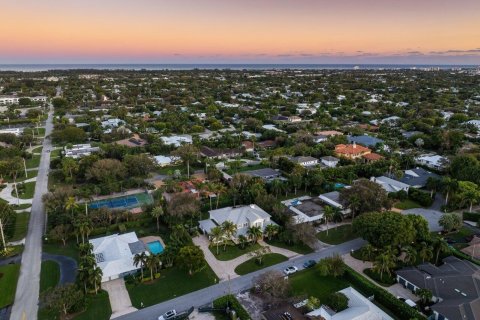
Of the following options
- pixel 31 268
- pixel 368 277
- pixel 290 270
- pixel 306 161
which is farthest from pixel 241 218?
pixel 306 161

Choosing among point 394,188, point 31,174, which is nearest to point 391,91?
point 394,188

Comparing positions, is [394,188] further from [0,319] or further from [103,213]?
[0,319]

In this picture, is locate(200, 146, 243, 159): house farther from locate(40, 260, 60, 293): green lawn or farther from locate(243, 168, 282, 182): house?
locate(40, 260, 60, 293): green lawn

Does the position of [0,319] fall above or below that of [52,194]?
below

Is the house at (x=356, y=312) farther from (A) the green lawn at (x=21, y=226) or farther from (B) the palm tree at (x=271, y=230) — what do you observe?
(A) the green lawn at (x=21, y=226)

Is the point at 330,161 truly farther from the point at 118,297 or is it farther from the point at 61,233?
the point at 61,233

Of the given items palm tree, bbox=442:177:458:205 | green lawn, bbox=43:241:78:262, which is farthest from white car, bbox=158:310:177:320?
palm tree, bbox=442:177:458:205

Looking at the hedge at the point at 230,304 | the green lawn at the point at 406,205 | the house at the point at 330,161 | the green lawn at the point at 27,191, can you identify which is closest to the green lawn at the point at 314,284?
the hedge at the point at 230,304

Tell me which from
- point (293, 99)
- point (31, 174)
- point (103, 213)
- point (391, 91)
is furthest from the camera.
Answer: point (391, 91)
